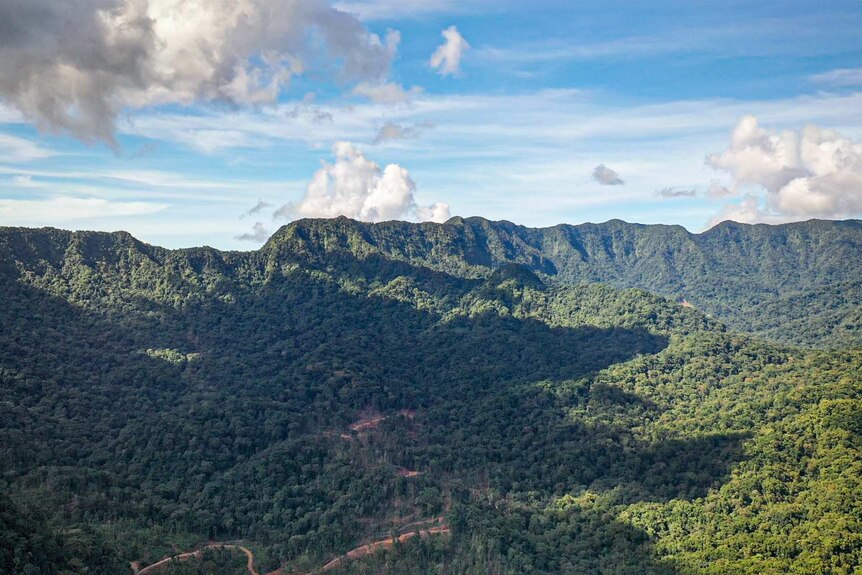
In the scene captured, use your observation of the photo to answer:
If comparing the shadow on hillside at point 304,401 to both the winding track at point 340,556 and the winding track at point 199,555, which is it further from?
the winding track at point 199,555

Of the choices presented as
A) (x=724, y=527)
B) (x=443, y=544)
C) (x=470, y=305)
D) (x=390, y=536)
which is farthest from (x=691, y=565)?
(x=470, y=305)

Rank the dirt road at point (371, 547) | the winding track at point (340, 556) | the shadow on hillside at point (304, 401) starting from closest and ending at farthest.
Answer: the winding track at point (340, 556) → the dirt road at point (371, 547) → the shadow on hillside at point (304, 401)

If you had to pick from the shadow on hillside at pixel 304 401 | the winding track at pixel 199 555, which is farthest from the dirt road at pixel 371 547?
the winding track at pixel 199 555

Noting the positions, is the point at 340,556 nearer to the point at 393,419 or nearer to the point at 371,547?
the point at 371,547

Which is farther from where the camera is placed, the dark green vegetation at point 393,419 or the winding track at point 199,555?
the dark green vegetation at point 393,419

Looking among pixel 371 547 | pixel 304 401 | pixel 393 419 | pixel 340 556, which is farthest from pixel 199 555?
pixel 304 401

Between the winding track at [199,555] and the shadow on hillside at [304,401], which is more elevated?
the shadow on hillside at [304,401]

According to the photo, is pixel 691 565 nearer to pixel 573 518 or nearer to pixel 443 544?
pixel 573 518
